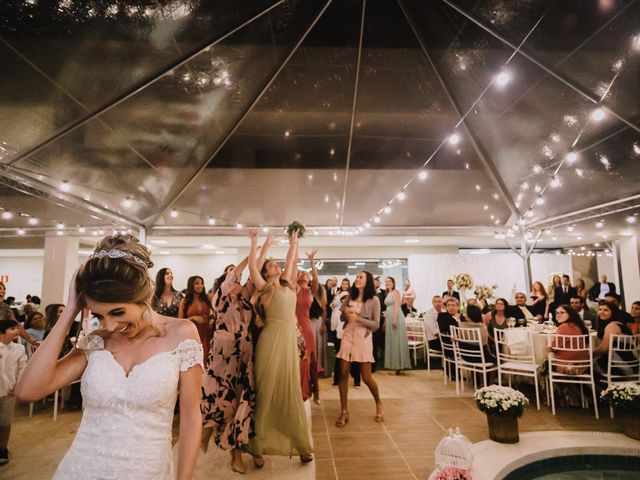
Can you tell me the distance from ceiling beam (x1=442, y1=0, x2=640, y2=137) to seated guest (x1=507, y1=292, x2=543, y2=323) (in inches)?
133

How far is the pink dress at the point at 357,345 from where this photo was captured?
15.2 ft

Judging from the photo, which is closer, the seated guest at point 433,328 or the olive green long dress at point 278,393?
the olive green long dress at point 278,393

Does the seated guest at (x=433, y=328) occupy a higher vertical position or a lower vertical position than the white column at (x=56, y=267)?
lower

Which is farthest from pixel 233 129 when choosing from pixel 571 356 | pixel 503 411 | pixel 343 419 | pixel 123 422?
pixel 571 356

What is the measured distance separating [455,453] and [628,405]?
2.34 metres

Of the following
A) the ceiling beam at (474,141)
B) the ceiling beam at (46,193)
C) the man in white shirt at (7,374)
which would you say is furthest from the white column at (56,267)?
the ceiling beam at (474,141)

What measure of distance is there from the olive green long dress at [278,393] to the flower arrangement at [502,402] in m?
1.82

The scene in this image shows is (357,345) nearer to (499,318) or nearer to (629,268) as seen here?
(499,318)

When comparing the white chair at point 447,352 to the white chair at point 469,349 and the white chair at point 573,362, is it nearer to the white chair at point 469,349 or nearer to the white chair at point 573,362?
the white chair at point 469,349

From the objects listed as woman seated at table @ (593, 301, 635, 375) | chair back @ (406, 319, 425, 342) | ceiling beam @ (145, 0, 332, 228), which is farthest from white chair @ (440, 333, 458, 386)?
ceiling beam @ (145, 0, 332, 228)

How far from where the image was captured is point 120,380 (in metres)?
1.32

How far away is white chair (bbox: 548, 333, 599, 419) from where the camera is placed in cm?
504

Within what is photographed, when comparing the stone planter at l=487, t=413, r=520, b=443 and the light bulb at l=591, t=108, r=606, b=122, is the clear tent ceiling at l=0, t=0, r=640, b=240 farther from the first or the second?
the stone planter at l=487, t=413, r=520, b=443

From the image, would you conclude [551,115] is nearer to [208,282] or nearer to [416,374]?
[416,374]
